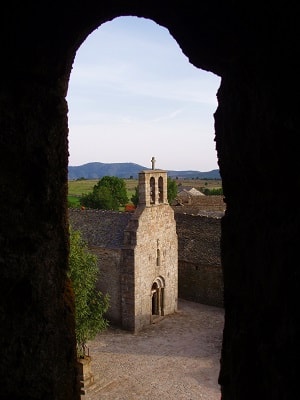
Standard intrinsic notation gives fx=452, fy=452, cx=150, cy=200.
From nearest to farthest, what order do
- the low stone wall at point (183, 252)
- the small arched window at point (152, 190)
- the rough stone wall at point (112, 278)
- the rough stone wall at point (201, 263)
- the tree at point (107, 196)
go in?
1. the rough stone wall at point (112, 278)
2. the low stone wall at point (183, 252)
3. the small arched window at point (152, 190)
4. the rough stone wall at point (201, 263)
5. the tree at point (107, 196)

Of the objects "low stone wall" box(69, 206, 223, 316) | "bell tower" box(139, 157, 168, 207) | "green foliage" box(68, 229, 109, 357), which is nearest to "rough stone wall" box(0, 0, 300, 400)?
"green foliage" box(68, 229, 109, 357)

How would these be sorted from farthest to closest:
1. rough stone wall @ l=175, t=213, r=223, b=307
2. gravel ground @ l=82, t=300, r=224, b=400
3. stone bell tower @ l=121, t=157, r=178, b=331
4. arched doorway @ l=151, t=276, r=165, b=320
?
1. rough stone wall @ l=175, t=213, r=223, b=307
2. arched doorway @ l=151, t=276, r=165, b=320
3. stone bell tower @ l=121, t=157, r=178, b=331
4. gravel ground @ l=82, t=300, r=224, b=400

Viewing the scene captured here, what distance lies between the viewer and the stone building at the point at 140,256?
2377 cm

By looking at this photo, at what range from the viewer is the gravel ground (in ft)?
57.2

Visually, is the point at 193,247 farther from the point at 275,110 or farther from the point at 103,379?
the point at 275,110

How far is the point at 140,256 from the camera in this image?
2402cm

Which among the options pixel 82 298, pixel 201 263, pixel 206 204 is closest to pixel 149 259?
pixel 201 263

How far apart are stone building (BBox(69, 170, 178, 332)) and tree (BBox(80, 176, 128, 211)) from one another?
86.4ft

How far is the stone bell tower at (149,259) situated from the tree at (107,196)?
27.7 meters

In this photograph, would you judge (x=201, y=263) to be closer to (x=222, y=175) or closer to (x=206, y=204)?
(x=222, y=175)

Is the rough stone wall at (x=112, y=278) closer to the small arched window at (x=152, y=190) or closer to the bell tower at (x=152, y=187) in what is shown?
the bell tower at (x=152, y=187)

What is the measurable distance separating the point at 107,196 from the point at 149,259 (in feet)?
98.0

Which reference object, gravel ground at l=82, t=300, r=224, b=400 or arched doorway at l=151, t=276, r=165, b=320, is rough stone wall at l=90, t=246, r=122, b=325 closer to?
gravel ground at l=82, t=300, r=224, b=400

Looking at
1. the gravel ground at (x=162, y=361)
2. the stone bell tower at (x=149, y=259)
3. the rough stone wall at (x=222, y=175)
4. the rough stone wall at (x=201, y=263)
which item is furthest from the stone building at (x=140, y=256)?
the rough stone wall at (x=222, y=175)
